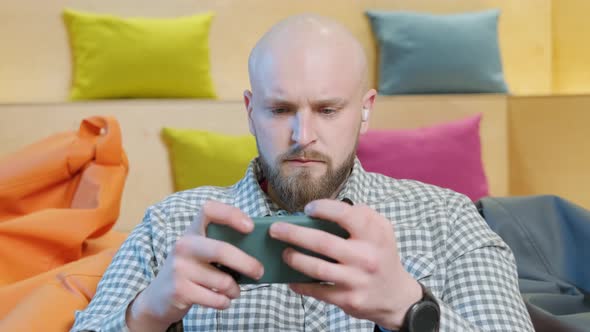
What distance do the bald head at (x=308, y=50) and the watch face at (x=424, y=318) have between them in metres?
0.41

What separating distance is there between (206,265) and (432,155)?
4.72 feet

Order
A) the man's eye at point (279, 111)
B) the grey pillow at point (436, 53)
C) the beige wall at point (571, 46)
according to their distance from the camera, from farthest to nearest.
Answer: the beige wall at point (571, 46), the grey pillow at point (436, 53), the man's eye at point (279, 111)

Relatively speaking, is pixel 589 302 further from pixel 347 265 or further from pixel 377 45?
pixel 377 45

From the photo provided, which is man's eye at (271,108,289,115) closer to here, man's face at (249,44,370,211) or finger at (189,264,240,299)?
man's face at (249,44,370,211)

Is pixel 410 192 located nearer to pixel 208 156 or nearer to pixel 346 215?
pixel 346 215

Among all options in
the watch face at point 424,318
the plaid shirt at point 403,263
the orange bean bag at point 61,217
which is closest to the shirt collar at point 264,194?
the plaid shirt at point 403,263

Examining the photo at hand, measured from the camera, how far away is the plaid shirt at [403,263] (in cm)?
101

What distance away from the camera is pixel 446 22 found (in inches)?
94.2

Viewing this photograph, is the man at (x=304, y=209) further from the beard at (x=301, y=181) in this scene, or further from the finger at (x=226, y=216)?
the finger at (x=226, y=216)

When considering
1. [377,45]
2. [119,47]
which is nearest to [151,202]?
[119,47]

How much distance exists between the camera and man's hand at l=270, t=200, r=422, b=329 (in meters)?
0.73

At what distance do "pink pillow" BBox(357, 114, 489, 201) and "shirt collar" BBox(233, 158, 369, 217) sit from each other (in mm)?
864

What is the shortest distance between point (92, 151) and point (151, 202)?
591 mm

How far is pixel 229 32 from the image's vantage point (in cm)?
240
